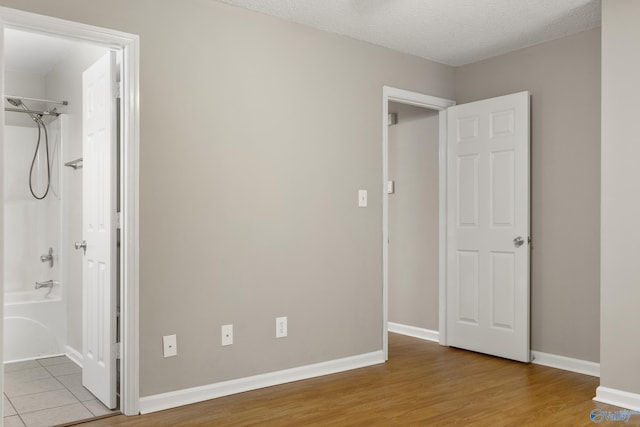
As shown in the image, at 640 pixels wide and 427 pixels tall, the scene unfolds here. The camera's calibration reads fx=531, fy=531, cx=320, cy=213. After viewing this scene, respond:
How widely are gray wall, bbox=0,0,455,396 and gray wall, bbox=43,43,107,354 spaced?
1296 mm

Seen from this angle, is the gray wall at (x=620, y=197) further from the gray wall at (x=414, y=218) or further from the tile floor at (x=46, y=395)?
the tile floor at (x=46, y=395)

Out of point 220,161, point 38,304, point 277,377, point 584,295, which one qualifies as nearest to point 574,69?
point 584,295

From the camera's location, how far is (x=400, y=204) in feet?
17.1

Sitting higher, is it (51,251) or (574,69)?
(574,69)

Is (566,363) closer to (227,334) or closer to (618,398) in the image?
(618,398)

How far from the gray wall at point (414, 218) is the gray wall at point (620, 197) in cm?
176

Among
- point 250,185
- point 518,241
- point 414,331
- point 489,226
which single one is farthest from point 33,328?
point 518,241

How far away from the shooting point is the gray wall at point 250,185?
3086 millimetres

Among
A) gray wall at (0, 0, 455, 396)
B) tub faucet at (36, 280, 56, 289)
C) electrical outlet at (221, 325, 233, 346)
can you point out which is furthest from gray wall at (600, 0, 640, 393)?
tub faucet at (36, 280, 56, 289)

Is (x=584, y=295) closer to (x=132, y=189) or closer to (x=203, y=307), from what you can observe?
(x=203, y=307)

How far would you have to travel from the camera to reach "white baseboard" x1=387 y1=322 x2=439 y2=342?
4.84m

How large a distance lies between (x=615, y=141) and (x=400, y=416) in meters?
2.06

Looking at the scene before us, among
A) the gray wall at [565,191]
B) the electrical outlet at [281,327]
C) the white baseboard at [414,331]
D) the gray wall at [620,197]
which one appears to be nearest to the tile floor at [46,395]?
the electrical outlet at [281,327]

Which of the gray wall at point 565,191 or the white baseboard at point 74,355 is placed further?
the white baseboard at point 74,355
